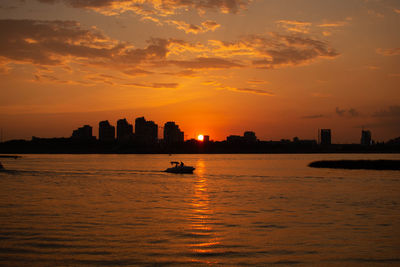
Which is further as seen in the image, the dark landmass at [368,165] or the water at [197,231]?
the dark landmass at [368,165]

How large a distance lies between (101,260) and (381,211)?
29.5 metres

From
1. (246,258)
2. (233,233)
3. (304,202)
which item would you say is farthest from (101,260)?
(304,202)

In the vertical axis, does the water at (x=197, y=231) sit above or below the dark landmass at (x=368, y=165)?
below

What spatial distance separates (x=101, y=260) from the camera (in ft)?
73.9

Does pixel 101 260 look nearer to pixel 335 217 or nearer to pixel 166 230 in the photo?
pixel 166 230

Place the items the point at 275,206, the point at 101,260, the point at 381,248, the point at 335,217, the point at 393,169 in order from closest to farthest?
1. the point at 101,260
2. the point at 381,248
3. the point at 335,217
4. the point at 275,206
5. the point at 393,169

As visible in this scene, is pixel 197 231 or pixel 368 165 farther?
pixel 368 165

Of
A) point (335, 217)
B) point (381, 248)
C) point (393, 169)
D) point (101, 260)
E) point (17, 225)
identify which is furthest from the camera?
point (393, 169)

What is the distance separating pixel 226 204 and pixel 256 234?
1811 centimetres

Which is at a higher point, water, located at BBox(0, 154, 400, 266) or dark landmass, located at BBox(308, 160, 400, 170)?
dark landmass, located at BBox(308, 160, 400, 170)

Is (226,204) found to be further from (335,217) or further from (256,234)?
(256,234)

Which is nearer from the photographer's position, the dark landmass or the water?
the water

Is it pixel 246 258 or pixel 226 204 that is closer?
pixel 246 258

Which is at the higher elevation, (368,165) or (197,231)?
(368,165)
